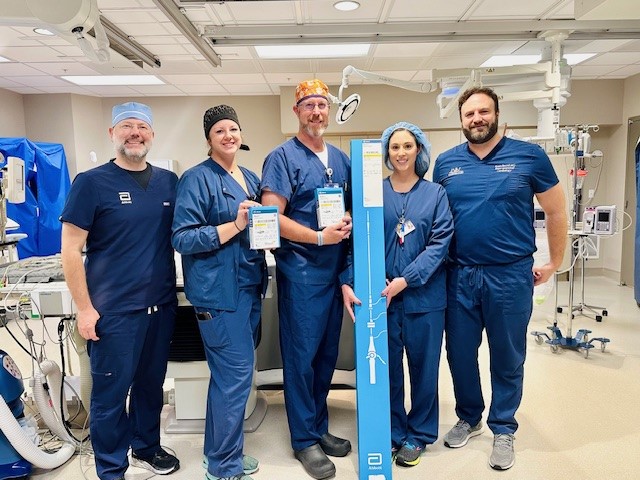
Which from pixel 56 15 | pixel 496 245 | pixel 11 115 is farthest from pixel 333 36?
pixel 11 115

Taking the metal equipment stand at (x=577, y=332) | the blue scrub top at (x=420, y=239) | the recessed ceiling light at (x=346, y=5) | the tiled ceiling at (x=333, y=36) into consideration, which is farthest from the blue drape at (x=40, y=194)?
the metal equipment stand at (x=577, y=332)

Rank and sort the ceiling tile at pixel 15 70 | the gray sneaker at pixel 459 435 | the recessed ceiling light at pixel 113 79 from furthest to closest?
1. the recessed ceiling light at pixel 113 79
2. the ceiling tile at pixel 15 70
3. the gray sneaker at pixel 459 435

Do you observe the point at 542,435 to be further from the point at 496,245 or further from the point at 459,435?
the point at 496,245

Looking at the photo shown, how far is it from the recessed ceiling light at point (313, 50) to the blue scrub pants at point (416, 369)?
3411mm

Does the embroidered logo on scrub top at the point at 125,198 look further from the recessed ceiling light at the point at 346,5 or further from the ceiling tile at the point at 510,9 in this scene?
the ceiling tile at the point at 510,9

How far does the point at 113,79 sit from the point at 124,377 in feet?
17.1

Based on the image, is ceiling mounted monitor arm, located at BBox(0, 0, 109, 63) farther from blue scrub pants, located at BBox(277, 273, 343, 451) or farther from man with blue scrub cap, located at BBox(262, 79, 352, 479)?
blue scrub pants, located at BBox(277, 273, 343, 451)

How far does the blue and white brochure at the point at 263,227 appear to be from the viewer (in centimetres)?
185

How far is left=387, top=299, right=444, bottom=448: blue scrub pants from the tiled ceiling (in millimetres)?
2464

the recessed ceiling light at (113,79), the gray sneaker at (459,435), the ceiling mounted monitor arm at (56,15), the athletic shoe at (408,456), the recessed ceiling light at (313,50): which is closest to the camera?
the ceiling mounted monitor arm at (56,15)

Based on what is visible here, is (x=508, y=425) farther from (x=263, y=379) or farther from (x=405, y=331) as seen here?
(x=263, y=379)

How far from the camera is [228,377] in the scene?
199 centimetres

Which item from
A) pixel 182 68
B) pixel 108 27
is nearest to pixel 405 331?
pixel 108 27

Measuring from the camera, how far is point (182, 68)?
550cm
